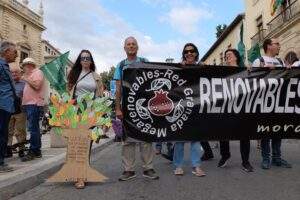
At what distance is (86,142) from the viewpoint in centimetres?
605

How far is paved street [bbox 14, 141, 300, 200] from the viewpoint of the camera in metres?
5.21

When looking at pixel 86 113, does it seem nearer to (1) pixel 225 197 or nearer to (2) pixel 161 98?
(2) pixel 161 98

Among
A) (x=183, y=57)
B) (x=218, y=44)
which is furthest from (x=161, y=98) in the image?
(x=218, y=44)

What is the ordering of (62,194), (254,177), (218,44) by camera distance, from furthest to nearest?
(218,44), (254,177), (62,194)

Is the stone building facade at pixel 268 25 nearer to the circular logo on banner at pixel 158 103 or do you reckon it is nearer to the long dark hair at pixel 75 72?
the circular logo on banner at pixel 158 103

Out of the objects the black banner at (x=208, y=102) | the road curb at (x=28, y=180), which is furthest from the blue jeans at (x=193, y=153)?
the road curb at (x=28, y=180)

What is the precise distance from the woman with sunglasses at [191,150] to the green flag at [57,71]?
36.7 feet

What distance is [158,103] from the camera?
6.68 m

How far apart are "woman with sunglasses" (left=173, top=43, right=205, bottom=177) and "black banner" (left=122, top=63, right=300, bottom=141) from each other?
0.11 m

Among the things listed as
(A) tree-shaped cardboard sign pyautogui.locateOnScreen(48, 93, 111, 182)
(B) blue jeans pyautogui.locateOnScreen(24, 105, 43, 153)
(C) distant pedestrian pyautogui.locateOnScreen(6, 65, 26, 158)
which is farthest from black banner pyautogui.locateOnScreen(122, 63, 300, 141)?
(C) distant pedestrian pyautogui.locateOnScreen(6, 65, 26, 158)

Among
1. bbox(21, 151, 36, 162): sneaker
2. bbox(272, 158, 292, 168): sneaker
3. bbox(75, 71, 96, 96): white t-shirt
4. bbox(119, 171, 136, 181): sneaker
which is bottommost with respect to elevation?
bbox(119, 171, 136, 181): sneaker

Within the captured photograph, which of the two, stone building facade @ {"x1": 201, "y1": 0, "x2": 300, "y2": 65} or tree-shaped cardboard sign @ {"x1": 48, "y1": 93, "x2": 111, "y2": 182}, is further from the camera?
stone building facade @ {"x1": 201, "y1": 0, "x2": 300, "y2": 65}

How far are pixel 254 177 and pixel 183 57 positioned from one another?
2.00m

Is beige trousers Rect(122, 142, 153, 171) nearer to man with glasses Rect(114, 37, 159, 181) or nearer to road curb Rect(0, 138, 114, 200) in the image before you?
man with glasses Rect(114, 37, 159, 181)
